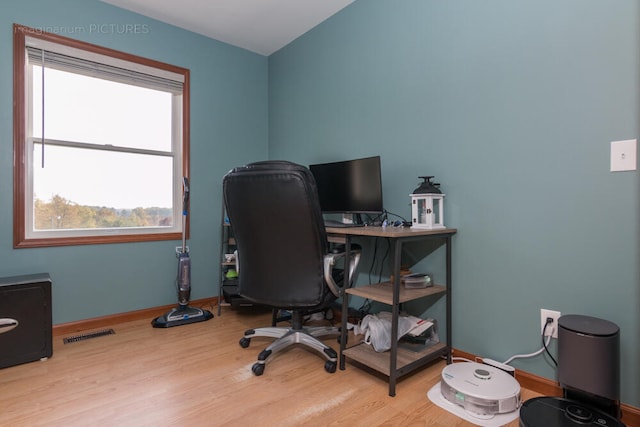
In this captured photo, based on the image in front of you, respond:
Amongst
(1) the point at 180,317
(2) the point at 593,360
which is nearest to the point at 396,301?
(2) the point at 593,360

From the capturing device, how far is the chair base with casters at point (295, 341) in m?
1.77

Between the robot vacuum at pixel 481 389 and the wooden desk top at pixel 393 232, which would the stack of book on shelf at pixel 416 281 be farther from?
the robot vacuum at pixel 481 389

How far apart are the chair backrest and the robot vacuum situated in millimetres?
708

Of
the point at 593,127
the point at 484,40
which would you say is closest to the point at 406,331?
the point at 593,127

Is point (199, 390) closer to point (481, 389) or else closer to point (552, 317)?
point (481, 389)

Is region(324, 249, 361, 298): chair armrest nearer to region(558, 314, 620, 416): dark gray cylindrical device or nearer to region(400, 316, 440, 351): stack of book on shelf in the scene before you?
region(400, 316, 440, 351): stack of book on shelf

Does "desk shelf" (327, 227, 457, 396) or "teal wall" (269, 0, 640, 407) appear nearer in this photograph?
"teal wall" (269, 0, 640, 407)

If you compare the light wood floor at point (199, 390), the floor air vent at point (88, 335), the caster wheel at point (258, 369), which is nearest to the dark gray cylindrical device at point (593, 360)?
the light wood floor at point (199, 390)

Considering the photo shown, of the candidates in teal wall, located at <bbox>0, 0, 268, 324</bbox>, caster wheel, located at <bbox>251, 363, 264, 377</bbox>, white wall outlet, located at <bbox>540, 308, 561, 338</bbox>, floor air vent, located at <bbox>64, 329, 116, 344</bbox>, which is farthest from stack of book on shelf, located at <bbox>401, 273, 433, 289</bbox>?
floor air vent, located at <bbox>64, 329, 116, 344</bbox>

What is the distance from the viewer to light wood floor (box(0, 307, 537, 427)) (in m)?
1.40

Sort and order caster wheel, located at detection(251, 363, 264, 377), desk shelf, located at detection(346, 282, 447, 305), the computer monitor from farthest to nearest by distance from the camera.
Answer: the computer monitor < caster wheel, located at detection(251, 363, 264, 377) < desk shelf, located at detection(346, 282, 447, 305)

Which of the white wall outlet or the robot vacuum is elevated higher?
the white wall outlet

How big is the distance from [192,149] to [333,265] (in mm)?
1947

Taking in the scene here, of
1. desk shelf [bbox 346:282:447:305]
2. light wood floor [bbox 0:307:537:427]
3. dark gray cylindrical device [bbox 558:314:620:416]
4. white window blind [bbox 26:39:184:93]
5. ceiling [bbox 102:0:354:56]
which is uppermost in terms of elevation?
ceiling [bbox 102:0:354:56]
